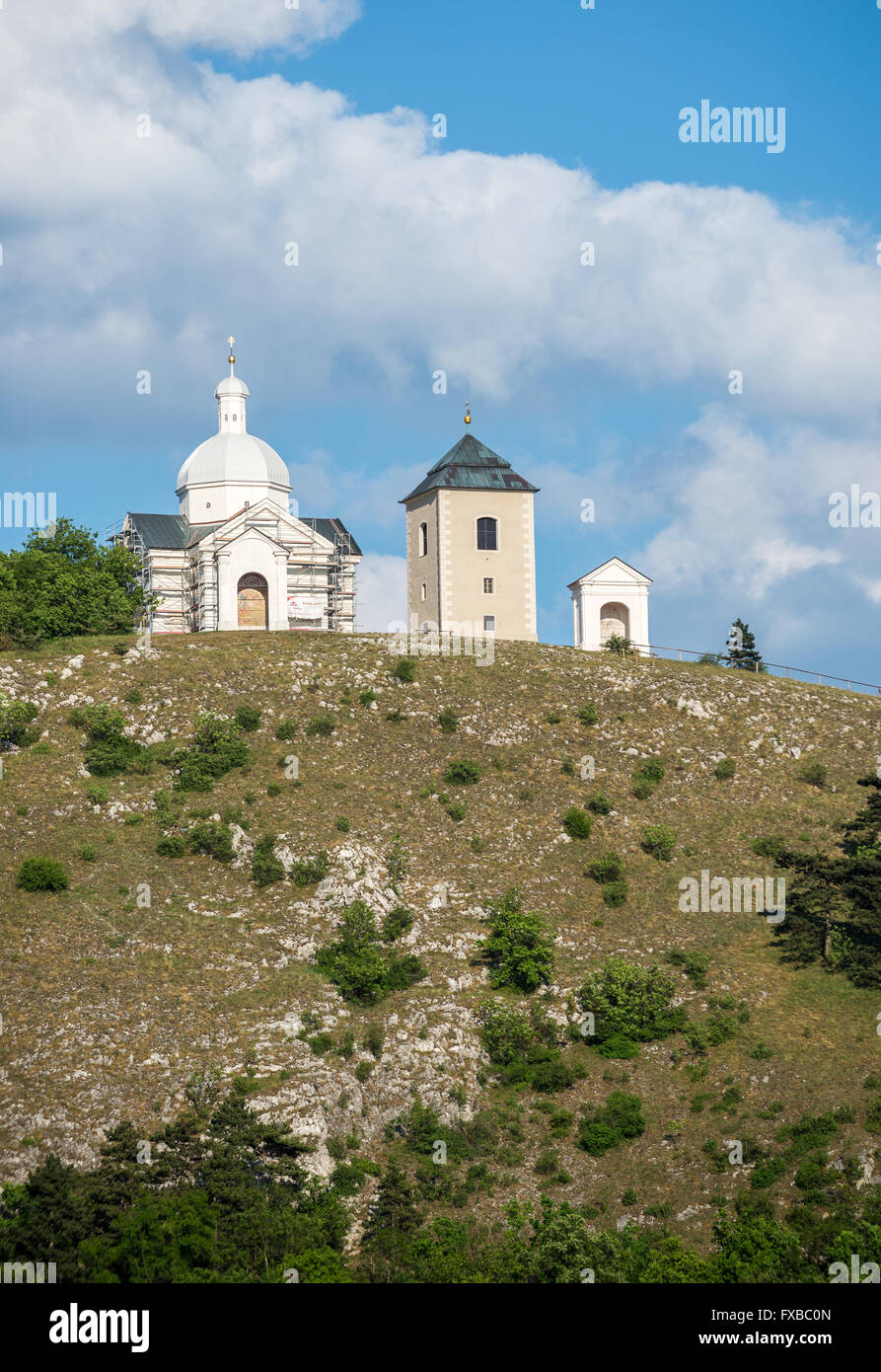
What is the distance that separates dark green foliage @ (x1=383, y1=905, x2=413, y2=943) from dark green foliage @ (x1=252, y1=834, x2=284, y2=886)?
4937 mm

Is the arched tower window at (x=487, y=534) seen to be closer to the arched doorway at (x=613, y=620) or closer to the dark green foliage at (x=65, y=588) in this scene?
the arched doorway at (x=613, y=620)

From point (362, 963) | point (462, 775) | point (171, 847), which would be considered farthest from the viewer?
point (462, 775)

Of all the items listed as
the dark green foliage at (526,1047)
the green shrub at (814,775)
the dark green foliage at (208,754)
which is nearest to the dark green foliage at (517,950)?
the dark green foliage at (526,1047)

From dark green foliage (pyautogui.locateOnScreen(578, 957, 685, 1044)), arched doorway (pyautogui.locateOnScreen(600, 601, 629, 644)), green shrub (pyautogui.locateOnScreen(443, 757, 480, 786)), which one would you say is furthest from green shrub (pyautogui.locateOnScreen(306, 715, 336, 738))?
arched doorway (pyautogui.locateOnScreen(600, 601, 629, 644))

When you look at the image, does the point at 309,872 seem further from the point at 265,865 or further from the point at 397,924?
the point at 397,924

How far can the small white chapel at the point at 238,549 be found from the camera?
83.2m

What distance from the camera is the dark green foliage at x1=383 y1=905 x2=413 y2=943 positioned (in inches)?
2083

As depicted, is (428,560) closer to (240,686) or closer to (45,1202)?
(240,686)

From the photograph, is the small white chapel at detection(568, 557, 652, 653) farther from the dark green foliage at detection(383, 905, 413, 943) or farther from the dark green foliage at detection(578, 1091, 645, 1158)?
the dark green foliage at detection(578, 1091, 645, 1158)

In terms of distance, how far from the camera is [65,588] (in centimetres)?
7650

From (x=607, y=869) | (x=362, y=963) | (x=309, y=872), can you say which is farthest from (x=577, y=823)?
(x=362, y=963)

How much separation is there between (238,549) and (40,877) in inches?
1351

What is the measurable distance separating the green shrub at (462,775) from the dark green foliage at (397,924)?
34.9 feet

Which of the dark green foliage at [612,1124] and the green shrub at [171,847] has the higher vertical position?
the green shrub at [171,847]
